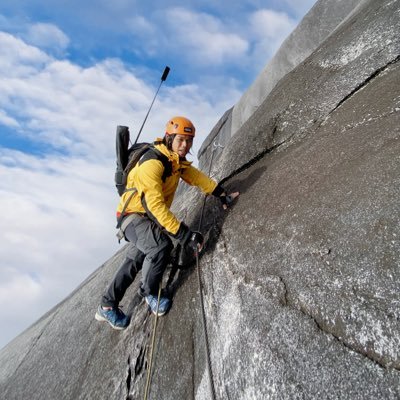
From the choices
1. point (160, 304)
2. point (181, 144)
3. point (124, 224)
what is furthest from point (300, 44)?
point (160, 304)

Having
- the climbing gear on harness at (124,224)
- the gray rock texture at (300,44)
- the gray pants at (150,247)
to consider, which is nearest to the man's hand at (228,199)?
the gray pants at (150,247)

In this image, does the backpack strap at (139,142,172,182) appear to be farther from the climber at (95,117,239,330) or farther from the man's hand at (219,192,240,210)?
the man's hand at (219,192,240,210)

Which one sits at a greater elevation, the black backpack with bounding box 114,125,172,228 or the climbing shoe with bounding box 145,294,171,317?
the black backpack with bounding box 114,125,172,228

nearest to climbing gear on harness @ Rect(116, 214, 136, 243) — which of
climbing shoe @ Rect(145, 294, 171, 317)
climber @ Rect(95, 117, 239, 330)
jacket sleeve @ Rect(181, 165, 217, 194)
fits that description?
climber @ Rect(95, 117, 239, 330)

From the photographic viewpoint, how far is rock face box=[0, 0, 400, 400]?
8.71 feet

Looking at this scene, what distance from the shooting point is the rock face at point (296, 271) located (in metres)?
2.66

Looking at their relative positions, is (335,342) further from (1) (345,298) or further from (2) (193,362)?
(2) (193,362)

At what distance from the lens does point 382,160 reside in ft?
11.4

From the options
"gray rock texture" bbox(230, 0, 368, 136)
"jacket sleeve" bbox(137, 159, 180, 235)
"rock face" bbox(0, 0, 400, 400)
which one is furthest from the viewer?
"gray rock texture" bbox(230, 0, 368, 136)

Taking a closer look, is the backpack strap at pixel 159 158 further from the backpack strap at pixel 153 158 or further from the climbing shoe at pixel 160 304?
the climbing shoe at pixel 160 304

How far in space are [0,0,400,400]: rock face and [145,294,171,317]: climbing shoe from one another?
126mm

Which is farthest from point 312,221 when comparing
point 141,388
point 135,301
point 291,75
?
point 291,75

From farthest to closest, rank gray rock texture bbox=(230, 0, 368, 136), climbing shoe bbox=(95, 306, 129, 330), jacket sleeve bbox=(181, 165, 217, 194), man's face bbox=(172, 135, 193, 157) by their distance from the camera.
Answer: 1. gray rock texture bbox=(230, 0, 368, 136)
2. jacket sleeve bbox=(181, 165, 217, 194)
3. climbing shoe bbox=(95, 306, 129, 330)
4. man's face bbox=(172, 135, 193, 157)

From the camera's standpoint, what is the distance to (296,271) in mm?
3307
